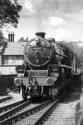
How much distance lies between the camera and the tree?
80.6 feet

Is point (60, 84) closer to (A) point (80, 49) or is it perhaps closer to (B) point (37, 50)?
(B) point (37, 50)

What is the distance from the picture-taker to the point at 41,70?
13594mm

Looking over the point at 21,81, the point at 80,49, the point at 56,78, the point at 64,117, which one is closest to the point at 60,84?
the point at 56,78

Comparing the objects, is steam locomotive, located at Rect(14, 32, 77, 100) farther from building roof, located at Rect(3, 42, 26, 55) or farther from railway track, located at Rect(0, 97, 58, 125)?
building roof, located at Rect(3, 42, 26, 55)

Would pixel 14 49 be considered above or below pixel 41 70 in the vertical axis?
above

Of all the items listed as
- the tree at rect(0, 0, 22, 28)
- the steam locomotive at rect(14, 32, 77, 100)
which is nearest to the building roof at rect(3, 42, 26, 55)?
the tree at rect(0, 0, 22, 28)

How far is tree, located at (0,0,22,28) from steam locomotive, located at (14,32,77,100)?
11652 mm

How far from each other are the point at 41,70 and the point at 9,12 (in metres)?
13.4

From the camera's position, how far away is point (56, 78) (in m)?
13.1

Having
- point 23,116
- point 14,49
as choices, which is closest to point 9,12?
point 23,116

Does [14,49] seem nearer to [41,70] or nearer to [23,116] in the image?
[41,70]

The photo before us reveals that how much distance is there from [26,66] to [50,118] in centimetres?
515

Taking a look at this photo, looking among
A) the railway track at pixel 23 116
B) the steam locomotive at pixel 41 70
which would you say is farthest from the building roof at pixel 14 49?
the railway track at pixel 23 116

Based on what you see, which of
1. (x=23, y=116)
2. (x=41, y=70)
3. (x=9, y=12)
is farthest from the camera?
(x=9, y=12)
